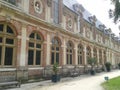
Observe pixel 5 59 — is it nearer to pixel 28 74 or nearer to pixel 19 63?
pixel 19 63

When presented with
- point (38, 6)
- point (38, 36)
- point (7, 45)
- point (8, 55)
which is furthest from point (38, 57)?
point (38, 6)

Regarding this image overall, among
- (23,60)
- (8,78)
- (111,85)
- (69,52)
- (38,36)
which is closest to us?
(8,78)

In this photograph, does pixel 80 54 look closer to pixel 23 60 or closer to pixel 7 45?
pixel 23 60

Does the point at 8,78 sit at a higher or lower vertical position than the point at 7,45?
lower

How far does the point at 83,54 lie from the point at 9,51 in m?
15.3

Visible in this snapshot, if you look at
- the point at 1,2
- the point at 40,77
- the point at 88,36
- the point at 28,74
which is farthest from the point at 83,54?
the point at 1,2

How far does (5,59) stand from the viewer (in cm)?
1226

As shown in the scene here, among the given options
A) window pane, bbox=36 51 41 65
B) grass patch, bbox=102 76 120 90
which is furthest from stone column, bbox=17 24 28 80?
grass patch, bbox=102 76 120 90

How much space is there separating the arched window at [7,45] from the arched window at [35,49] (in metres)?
2.05

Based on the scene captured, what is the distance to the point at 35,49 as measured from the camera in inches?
608

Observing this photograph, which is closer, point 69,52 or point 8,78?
point 8,78

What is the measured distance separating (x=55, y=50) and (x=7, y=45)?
713 cm

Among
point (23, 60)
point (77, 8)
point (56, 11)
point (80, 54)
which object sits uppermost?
point (77, 8)

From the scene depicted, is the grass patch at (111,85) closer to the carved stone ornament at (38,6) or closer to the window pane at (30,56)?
the window pane at (30,56)
